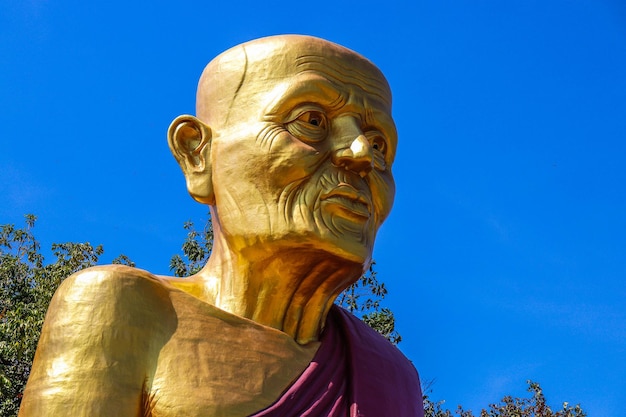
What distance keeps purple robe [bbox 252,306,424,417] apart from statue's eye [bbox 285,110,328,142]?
46.9 inches

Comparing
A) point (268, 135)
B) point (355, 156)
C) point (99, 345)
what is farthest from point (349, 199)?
point (99, 345)

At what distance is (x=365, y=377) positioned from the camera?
538cm

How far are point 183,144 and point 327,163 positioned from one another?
3.06 feet

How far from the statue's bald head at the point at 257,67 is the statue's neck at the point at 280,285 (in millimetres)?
828

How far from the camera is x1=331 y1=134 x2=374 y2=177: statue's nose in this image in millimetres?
5219

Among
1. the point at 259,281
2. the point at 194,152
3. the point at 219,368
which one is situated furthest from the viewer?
the point at 194,152

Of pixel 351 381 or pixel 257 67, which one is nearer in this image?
pixel 351 381

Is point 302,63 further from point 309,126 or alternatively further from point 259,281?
point 259,281

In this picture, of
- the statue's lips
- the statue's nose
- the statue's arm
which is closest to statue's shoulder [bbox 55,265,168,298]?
the statue's arm

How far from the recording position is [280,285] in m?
5.28

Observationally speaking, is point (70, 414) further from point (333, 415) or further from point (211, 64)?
point (211, 64)

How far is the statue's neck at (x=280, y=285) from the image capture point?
5.21 metres

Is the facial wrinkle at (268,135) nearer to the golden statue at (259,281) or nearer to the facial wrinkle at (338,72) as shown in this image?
the golden statue at (259,281)

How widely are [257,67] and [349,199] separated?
0.96 m
